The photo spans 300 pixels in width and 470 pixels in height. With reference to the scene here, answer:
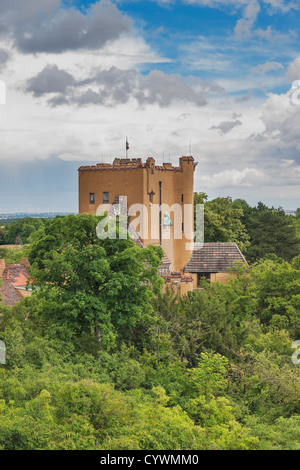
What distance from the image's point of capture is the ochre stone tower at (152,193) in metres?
39.1

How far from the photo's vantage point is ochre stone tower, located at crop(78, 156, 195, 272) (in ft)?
128

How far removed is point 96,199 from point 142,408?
2550cm

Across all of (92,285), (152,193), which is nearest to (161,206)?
(152,193)

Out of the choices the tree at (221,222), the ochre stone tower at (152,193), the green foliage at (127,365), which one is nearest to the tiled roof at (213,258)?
the ochre stone tower at (152,193)

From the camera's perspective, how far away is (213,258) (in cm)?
4434

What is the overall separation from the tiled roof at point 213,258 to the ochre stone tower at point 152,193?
1.00m

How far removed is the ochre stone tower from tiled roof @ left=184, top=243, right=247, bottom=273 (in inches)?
39.5

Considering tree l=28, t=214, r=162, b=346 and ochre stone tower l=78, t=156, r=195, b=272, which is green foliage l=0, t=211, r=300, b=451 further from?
ochre stone tower l=78, t=156, r=195, b=272

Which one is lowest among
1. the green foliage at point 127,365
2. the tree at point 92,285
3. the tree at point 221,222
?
the green foliage at point 127,365

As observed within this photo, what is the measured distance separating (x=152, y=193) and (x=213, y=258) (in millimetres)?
8323

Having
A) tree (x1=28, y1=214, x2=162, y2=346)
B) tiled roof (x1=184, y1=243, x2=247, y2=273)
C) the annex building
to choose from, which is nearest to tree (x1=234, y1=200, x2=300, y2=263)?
tiled roof (x1=184, y1=243, x2=247, y2=273)

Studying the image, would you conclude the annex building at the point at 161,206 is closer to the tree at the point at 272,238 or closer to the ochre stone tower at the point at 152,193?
the ochre stone tower at the point at 152,193

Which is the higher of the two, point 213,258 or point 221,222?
point 221,222

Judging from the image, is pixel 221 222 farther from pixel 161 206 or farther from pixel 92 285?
pixel 92 285
